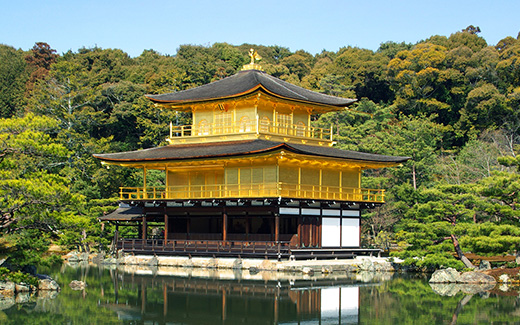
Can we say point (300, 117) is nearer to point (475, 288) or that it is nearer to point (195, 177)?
point (195, 177)

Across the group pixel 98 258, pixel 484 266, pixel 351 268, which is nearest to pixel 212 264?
pixel 351 268

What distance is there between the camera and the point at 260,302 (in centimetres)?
2280

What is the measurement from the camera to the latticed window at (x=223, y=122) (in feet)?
129

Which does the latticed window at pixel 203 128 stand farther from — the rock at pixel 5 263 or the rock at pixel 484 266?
the rock at pixel 5 263

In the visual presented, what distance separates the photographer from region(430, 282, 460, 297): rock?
2588 cm

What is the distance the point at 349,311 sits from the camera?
71.1ft

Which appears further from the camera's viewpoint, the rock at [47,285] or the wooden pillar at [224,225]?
the wooden pillar at [224,225]

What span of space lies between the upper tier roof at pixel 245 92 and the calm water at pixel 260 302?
1132 centimetres

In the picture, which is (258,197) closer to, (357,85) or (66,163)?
(66,163)

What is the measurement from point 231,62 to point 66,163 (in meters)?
29.3

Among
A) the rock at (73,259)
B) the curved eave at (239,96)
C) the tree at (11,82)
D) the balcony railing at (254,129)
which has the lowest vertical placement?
the rock at (73,259)

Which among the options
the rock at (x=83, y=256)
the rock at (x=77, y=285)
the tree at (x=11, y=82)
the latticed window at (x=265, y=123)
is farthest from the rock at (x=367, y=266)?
the tree at (x=11, y=82)

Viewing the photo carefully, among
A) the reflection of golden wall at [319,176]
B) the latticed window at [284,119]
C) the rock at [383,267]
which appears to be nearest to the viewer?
the rock at [383,267]

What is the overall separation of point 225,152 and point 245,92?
144 inches
